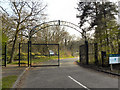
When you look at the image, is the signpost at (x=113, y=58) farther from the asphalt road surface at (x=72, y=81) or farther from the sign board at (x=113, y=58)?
the asphalt road surface at (x=72, y=81)

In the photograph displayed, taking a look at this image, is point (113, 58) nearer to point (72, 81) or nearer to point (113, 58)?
point (113, 58)

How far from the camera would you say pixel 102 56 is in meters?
14.5

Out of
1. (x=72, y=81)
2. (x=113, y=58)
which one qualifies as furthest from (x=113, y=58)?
(x=72, y=81)

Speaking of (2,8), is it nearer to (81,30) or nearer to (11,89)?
(81,30)

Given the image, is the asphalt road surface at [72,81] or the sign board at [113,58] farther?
the sign board at [113,58]

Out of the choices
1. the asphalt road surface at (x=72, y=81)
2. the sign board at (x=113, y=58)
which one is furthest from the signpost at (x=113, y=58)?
the asphalt road surface at (x=72, y=81)

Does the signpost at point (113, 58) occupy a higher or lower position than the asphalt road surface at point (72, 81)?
higher

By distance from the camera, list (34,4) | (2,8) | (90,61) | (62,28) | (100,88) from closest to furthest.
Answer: (100,88) < (90,61) < (2,8) < (34,4) < (62,28)

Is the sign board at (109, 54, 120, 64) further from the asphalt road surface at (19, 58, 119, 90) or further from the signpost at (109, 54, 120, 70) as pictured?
the asphalt road surface at (19, 58, 119, 90)

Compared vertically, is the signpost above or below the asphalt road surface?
above

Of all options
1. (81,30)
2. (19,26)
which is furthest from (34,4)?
(81,30)

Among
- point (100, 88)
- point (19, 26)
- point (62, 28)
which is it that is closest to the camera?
point (100, 88)

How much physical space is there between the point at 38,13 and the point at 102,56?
13003mm

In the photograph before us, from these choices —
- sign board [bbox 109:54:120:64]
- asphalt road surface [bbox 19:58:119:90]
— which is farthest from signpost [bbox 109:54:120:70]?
asphalt road surface [bbox 19:58:119:90]
